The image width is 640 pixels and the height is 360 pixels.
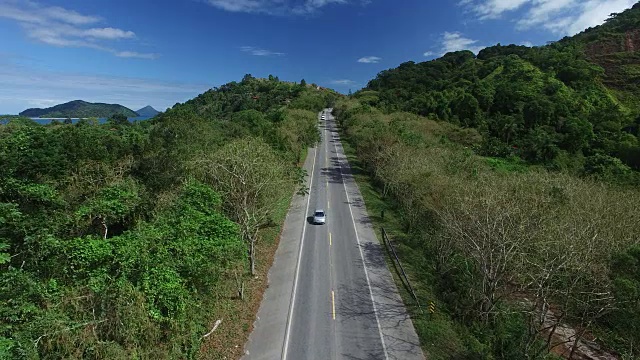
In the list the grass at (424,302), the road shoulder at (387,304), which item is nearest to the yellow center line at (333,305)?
the road shoulder at (387,304)

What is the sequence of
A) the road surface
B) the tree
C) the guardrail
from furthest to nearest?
the tree → the guardrail → the road surface

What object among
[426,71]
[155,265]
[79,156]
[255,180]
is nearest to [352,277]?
[255,180]

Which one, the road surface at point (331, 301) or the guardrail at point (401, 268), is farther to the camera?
the guardrail at point (401, 268)

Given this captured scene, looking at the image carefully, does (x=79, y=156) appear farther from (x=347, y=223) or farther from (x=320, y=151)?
(x=320, y=151)

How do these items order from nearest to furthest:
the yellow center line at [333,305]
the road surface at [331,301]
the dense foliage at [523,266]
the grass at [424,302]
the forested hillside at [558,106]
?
the dense foliage at [523,266]
the road surface at [331,301]
the grass at [424,302]
the yellow center line at [333,305]
the forested hillside at [558,106]

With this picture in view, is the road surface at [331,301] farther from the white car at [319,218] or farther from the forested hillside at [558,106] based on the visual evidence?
the forested hillside at [558,106]

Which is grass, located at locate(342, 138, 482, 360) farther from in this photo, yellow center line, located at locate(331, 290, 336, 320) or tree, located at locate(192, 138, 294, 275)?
tree, located at locate(192, 138, 294, 275)

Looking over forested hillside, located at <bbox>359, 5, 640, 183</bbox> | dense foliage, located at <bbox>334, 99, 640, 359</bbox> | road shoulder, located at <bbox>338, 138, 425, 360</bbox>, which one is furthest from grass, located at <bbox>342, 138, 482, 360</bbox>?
forested hillside, located at <bbox>359, 5, 640, 183</bbox>

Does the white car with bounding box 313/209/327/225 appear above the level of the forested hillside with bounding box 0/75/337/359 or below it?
below
